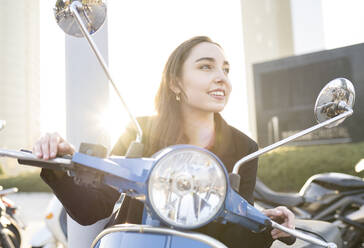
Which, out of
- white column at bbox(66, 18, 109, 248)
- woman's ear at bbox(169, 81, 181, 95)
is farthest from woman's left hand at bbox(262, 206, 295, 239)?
white column at bbox(66, 18, 109, 248)

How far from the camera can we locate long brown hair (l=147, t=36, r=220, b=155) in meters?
1.53

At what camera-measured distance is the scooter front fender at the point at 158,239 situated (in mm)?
805

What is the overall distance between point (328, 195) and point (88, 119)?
2320 mm

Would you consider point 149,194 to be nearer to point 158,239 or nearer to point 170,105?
point 158,239

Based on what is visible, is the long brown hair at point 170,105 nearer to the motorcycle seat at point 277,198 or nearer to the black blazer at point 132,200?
the black blazer at point 132,200

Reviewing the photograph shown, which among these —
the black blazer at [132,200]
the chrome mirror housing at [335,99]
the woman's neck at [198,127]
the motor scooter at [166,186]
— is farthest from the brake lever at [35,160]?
the woman's neck at [198,127]

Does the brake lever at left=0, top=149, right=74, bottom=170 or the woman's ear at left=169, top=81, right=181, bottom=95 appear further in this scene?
the woman's ear at left=169, top=81, right=181, bottom=95

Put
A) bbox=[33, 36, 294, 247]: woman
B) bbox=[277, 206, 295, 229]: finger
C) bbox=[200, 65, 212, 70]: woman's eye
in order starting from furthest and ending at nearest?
bbox=[200, 65, 212, 70]: woman's eye → bbox=[33, 36, 294, 247]: woman → bbox=[277, 206, 295, 229]: finger

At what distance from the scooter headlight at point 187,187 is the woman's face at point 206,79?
2.08 ft

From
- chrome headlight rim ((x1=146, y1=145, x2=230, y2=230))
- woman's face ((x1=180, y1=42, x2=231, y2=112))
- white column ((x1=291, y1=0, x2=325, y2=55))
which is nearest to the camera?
chrome headlight rim ((x1=146, y1=145, x2=230, y2=230))

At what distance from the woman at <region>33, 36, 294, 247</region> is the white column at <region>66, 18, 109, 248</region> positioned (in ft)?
0.73

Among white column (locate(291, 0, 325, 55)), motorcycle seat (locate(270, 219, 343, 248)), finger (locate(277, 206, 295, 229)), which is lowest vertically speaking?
motorcycle seat (locate(270, 219, 343, 248))

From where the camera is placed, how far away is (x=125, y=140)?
5.18 feet

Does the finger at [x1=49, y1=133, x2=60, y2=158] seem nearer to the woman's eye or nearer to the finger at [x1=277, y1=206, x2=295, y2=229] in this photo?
the finger at [x1=277, y1=206, x2=295, y2=229]
